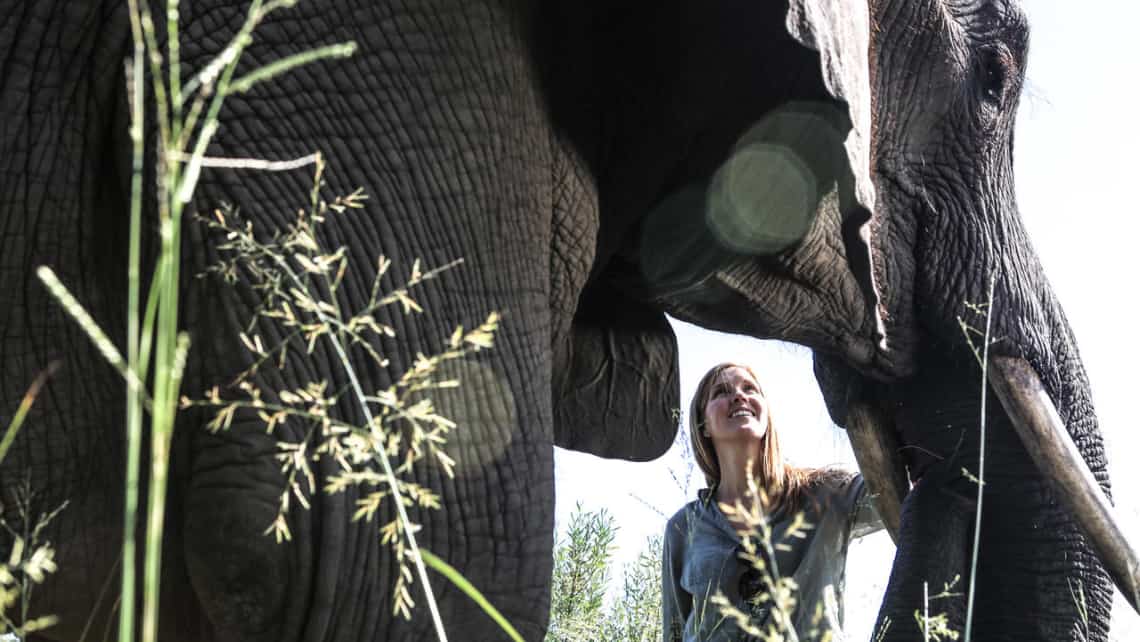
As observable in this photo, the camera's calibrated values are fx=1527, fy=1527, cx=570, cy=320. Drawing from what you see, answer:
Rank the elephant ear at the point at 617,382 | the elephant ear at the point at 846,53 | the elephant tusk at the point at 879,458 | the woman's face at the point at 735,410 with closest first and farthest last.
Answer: the elephant ear at the point at 846,53
the elephant ear at the point at 617,382
the woman's face at the point at 735,410
the elephant tusk at the point at 879,458

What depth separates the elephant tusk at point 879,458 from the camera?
3.97 m

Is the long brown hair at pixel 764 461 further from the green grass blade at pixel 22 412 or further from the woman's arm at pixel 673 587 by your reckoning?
the green grass blade at pixel 22 412

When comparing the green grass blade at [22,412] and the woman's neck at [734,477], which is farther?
the woman's neck at [734,477]

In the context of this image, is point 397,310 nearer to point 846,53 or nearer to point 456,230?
point 456,230

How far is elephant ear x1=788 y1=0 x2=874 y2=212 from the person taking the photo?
236cm

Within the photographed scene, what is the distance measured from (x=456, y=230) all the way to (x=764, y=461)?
166 centimetres

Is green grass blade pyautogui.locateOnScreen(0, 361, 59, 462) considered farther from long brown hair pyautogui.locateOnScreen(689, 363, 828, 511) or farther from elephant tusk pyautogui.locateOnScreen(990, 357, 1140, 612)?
elephant tusk pyautogui.locateOnScreen(990, 357, 1140, 612)

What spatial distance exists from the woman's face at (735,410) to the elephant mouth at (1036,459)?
312 millimetres

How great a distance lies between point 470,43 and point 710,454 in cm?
188

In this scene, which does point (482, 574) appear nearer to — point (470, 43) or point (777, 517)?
point (470, 43)

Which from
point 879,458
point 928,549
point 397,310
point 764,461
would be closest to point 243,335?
point 397,310

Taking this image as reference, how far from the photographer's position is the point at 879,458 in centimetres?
398

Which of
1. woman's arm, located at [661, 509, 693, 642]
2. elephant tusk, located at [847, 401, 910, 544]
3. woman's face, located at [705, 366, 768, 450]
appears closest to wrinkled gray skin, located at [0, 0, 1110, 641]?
woman's face, located at [705, 366, 768, 450]

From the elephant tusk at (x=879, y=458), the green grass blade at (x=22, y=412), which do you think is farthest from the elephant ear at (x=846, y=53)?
the elephant tusk at (x=879, y=458)
